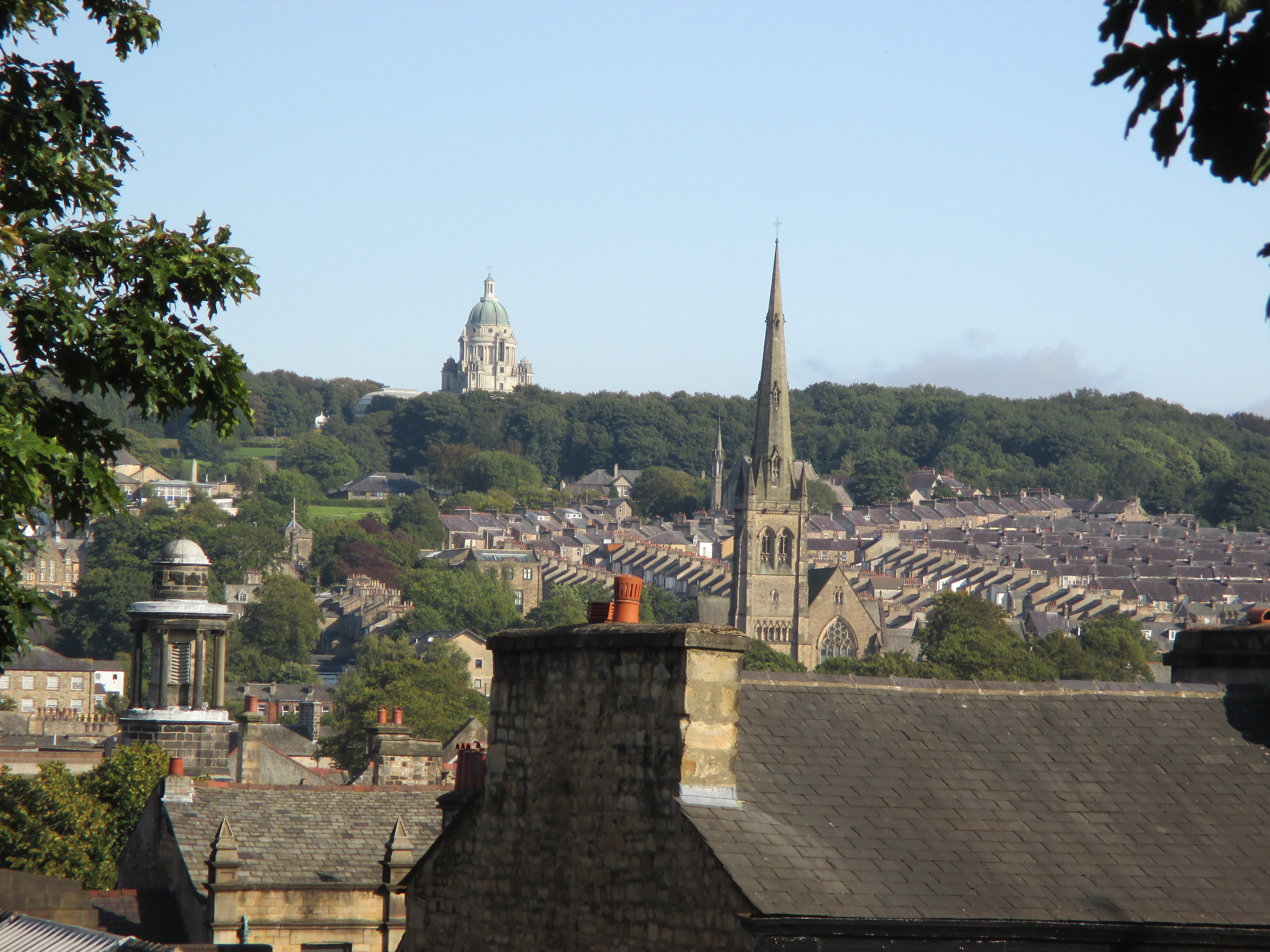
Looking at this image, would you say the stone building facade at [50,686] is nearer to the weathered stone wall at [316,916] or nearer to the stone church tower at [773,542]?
the stone church tower at [773,542]

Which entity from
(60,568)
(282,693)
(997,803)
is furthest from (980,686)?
(60,568)

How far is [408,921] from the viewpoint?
12.7 meters

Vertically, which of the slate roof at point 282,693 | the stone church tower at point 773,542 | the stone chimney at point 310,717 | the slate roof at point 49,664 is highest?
the stone church tower at point 773,542

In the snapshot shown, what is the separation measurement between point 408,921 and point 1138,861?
4.74 meters

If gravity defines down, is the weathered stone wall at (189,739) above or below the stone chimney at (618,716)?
below

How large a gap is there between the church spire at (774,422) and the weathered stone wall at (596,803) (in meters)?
125

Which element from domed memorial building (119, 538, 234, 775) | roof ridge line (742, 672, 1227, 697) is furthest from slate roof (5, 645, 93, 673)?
roof ridge line (742, 672, 1227, 697)

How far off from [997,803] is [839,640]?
131891 millimetres

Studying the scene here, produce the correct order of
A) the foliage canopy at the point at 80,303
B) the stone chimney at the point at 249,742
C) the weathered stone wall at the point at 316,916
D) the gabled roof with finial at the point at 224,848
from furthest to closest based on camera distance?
the stone chimney at the point at 249,742 < the weathered stone wall at the point at 316,916 < the gabled roof with finial at the point at 224,848 < the foliage canopy at the point at 80,303

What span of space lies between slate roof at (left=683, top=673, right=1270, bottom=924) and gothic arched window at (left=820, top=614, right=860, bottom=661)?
425ft

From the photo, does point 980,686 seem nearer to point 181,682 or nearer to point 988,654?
point 181,682

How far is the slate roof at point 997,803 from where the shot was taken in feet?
33.0

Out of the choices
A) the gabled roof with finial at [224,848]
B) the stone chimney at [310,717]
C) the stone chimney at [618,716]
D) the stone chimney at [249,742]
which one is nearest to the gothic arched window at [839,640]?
the stone chimney at [310,717]

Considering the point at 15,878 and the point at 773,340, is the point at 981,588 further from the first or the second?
the point at 15,878
